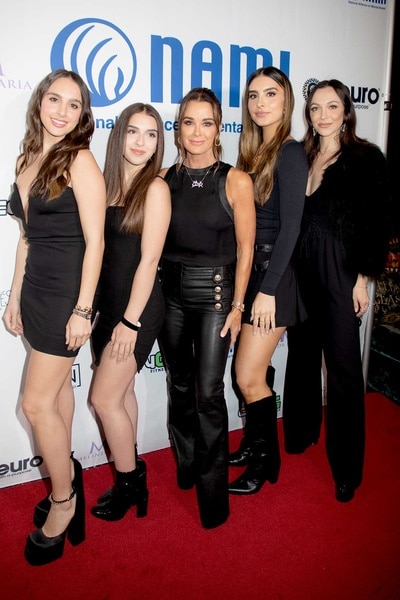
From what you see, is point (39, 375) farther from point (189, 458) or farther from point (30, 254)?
point (189, 458)

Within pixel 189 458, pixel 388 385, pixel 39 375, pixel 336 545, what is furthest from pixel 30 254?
pixel 388 385

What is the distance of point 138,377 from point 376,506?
4.63 ft

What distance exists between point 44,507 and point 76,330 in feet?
3.08

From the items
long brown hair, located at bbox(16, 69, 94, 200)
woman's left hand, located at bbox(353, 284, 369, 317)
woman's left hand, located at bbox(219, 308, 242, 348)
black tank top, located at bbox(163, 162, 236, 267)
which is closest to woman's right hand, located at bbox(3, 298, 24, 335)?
long brown hair, located at bbox(16, 69, 94, 200)

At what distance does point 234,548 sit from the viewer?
2268 mm

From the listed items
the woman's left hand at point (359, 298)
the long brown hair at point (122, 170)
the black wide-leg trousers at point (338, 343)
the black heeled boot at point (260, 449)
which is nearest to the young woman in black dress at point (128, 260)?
the long brown hair at point (122, 170)

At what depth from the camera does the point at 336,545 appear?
90.2 inches

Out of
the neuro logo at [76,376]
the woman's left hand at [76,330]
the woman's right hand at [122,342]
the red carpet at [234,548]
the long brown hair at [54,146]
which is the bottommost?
the red carpet at [234,548]

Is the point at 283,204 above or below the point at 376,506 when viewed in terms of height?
above

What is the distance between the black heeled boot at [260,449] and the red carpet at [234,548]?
6 centimetres

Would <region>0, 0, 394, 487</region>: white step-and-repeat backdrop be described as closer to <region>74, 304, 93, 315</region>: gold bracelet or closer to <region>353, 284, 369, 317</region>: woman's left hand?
<region>74, 304, 93, 315</region>: gold bracelet

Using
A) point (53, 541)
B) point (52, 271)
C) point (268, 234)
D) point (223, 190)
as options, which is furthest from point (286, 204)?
point (53, 541)

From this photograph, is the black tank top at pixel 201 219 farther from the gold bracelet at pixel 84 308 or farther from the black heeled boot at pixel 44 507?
the black heeled boot at pixel 44 507

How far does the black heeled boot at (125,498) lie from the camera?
2.38 meters
